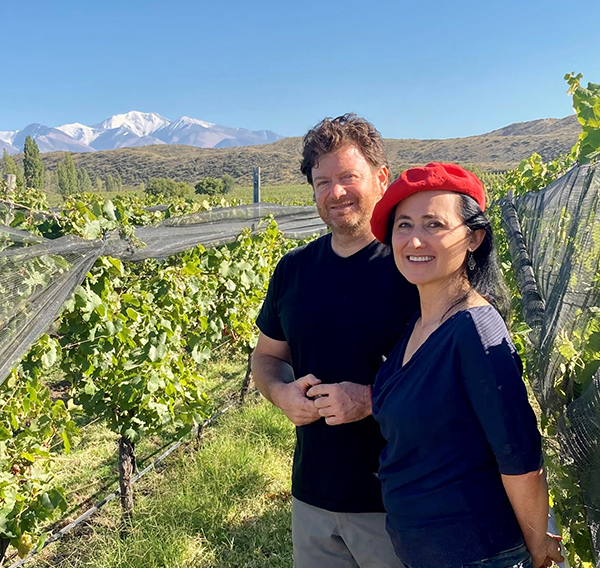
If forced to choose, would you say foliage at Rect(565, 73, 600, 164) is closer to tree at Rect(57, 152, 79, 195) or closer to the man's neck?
the man's neck

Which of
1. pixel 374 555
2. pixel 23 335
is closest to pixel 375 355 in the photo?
pixel 374 555

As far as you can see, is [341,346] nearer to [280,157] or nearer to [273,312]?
[273,312]

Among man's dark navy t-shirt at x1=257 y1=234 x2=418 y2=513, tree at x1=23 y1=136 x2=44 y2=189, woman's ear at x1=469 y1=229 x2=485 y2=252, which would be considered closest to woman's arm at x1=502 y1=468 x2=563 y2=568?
woman's ear at x1=469 y1=229 x2=485 y2=252

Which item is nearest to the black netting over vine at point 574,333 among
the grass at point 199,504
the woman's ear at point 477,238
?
the woman's ear at point 477,238

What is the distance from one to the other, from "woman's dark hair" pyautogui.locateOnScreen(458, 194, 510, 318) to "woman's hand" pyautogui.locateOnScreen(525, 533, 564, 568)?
0.48 metres

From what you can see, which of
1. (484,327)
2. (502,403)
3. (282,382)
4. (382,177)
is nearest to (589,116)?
(382,177)

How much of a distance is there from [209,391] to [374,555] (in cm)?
426

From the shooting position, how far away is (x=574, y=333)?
121cm

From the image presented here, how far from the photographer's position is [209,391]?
5.71 meters

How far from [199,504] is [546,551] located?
2.69m

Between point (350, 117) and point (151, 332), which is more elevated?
point (350, 117)

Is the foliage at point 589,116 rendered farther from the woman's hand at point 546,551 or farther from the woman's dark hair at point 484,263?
the woman's hand at point 546,551

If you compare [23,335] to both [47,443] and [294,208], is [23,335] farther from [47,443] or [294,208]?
[294,208]

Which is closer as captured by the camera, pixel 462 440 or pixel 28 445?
pixel 462 440
